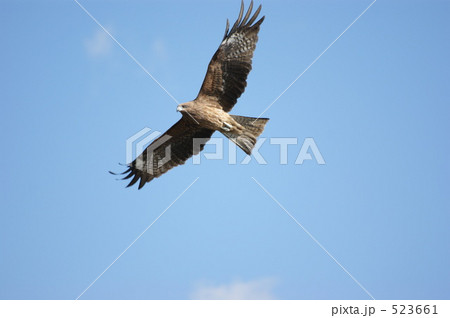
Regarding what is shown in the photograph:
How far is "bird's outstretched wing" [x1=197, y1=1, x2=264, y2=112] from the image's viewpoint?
425 inches

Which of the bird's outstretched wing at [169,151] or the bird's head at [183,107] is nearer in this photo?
the bird's head at [183,107]

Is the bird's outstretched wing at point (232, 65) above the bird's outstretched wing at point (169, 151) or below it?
above

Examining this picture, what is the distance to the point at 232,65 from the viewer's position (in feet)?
35.4

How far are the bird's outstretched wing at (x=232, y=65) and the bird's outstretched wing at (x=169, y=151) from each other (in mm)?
941

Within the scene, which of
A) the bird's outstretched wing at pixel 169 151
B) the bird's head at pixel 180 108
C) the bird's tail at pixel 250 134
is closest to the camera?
the bird's head at pixel 180 108

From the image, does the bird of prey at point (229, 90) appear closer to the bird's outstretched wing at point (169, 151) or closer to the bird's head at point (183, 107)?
the bird's head at point (183, 107)

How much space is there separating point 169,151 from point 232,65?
8.20 ft

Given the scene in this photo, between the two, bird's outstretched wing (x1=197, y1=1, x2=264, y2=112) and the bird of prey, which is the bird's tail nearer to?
the bird of prey

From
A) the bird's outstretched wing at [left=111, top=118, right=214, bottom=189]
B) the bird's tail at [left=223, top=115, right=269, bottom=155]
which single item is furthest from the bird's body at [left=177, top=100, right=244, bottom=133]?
the bird's outstretched wing at [left=111, top=118, right=214, bottom=189]

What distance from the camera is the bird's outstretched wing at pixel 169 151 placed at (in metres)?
11.7

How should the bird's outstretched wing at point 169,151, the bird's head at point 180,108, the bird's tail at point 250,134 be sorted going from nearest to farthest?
the bird's head at point 180,108
the bird's tail at point 250,134
the bird's outstretched wing at point 169,151

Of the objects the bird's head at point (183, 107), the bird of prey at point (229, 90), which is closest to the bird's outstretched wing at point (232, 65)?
the bird of prey at point (229, 90)
